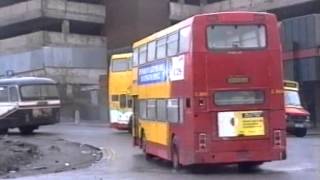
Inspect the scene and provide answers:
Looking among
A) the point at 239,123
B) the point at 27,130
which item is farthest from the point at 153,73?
the point at 27,130

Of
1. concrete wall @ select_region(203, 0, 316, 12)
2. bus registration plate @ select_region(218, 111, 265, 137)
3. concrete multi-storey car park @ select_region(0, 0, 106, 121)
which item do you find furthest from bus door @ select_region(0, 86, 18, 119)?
concrete wall @ select_region(203, 0, 316, 12)

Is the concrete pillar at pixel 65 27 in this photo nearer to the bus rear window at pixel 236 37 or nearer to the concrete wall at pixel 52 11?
the concrete wall at pixel 52 11

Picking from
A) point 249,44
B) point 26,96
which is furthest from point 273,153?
point 26,96

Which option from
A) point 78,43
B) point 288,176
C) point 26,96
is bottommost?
point 288,176

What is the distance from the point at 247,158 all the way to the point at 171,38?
3.68 metres

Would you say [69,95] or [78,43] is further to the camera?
[78,43]

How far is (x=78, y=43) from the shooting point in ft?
234

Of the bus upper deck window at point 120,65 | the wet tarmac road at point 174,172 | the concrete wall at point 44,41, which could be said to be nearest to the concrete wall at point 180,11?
the concrete wall at point 44,41

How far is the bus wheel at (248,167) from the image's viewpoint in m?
17.5

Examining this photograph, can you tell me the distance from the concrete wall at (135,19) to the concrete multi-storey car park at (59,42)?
175 cm

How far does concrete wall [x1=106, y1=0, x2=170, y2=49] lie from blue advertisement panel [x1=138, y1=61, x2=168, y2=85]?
48801mm

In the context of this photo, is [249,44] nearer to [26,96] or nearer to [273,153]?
[273,153]

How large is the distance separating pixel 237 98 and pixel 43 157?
8257 mm

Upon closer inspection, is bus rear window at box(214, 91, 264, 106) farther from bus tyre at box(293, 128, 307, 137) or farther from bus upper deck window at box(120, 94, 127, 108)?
bus upper deck window at box(120, 94, 127, 108)
